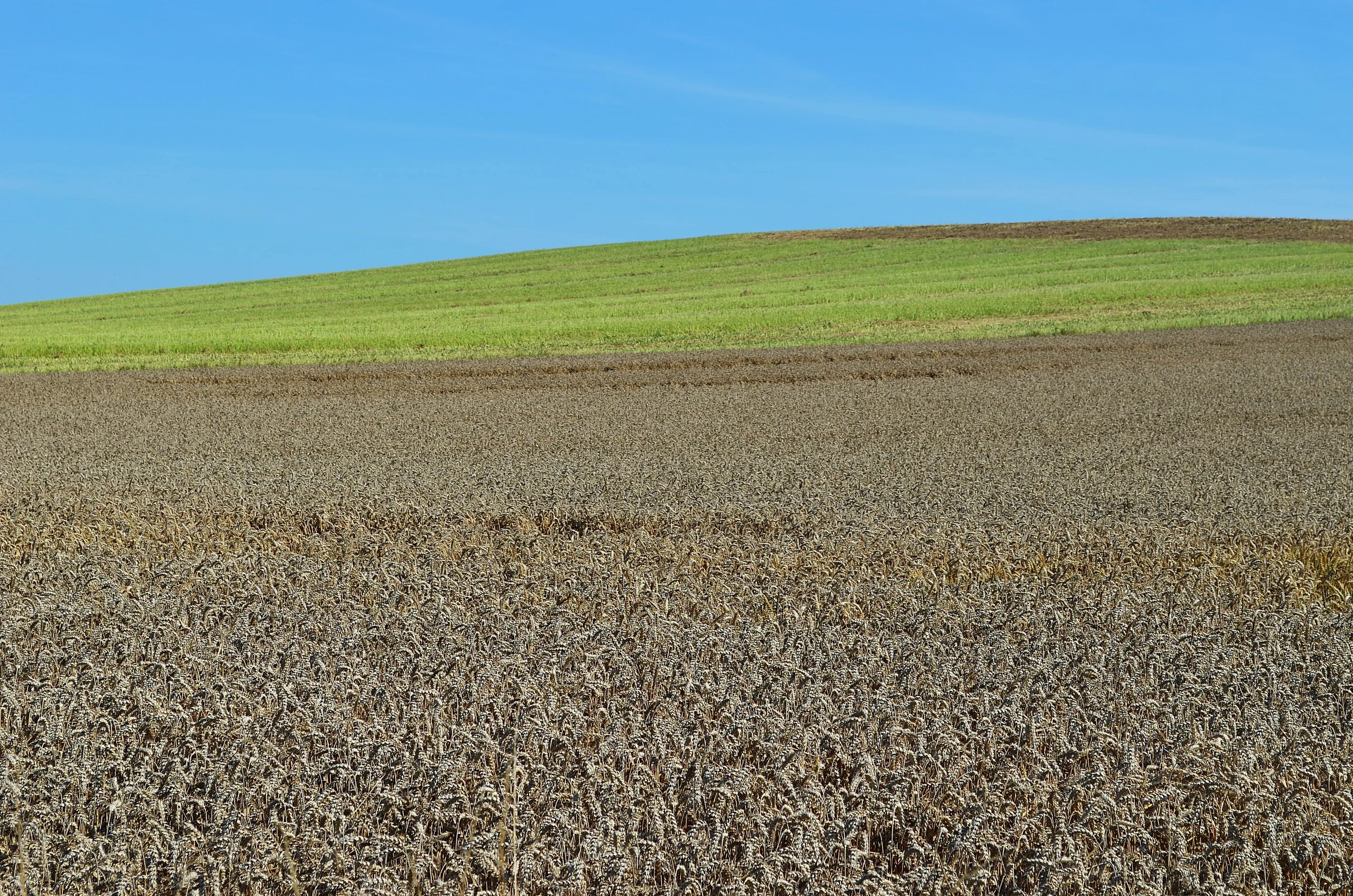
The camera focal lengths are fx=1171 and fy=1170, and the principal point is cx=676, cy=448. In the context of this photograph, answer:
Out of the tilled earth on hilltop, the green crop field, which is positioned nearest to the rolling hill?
the green crop field

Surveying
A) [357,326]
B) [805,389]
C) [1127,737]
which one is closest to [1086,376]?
[805,389]

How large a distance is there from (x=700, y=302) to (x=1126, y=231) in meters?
31.2

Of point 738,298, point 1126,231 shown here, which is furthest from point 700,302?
point 1126,231

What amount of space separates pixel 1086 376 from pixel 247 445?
15286 mm

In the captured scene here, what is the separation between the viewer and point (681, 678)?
4.79 metres

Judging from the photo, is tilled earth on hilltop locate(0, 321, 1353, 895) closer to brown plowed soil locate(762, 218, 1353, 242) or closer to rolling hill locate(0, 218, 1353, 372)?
rolling hill locate(0, 218, 1353, 372)

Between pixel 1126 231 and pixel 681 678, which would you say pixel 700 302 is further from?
pixel 681 678

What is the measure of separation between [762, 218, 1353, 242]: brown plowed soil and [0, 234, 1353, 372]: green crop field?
4.98 feet

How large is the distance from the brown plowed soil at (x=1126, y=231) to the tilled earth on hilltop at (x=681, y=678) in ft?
173

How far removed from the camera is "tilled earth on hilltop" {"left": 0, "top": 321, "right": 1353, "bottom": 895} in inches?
136

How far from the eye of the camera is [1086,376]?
22.2 m

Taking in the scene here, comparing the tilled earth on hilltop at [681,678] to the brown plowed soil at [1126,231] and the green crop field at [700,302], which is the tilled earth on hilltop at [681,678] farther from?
the brown plowed soil at [1126,231]

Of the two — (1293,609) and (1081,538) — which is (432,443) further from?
(1293,609)

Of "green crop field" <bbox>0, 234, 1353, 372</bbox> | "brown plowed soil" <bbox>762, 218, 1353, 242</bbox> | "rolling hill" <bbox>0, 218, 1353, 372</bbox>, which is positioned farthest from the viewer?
"brown plowed soil" <bbox>762, 218, 1353, 242</bbox>
